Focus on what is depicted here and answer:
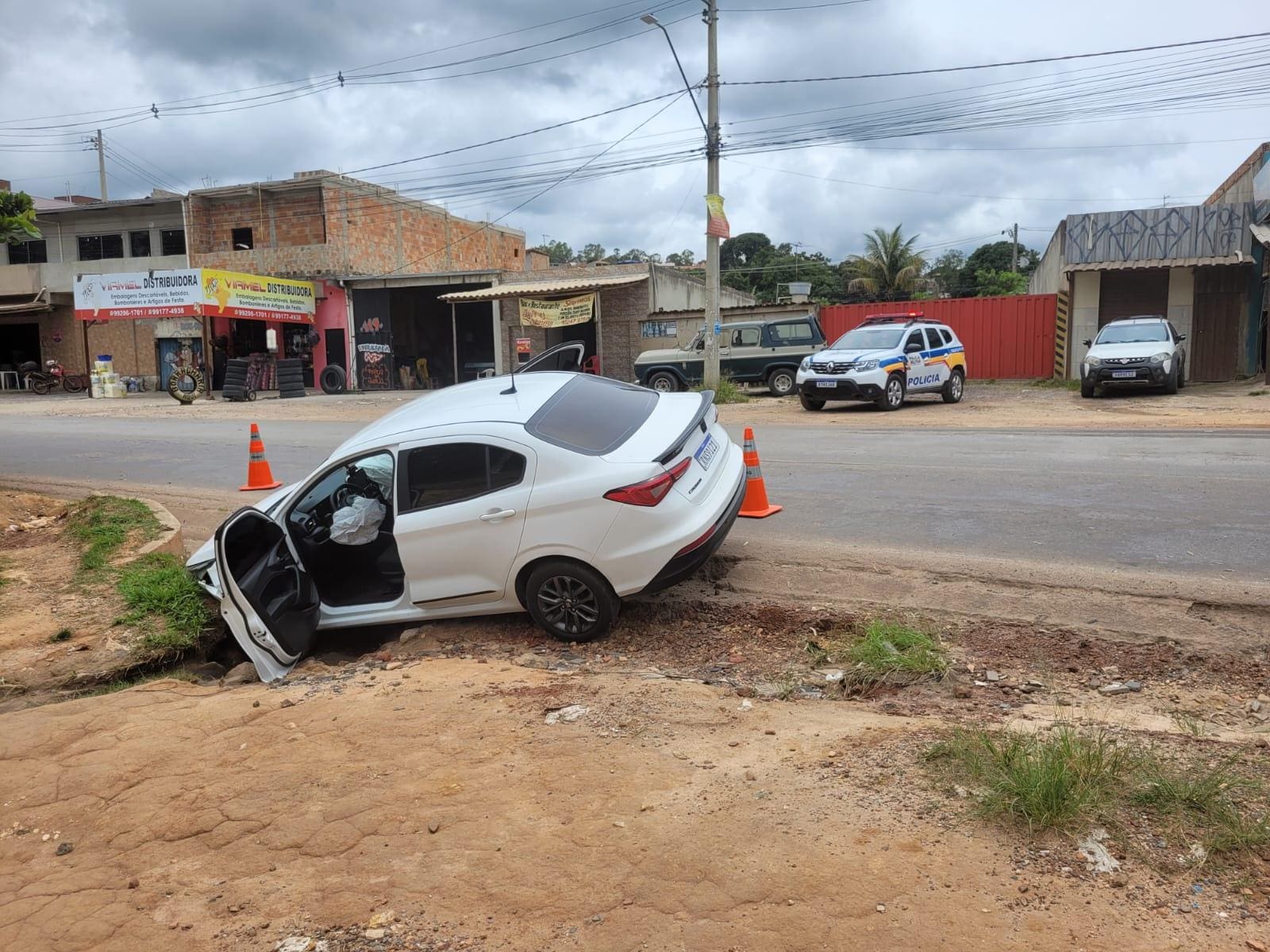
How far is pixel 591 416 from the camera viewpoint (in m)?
5.83

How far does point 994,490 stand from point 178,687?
670cm

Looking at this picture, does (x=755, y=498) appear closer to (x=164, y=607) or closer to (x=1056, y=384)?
(x=164, y=607)

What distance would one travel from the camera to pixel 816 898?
2711 millimetres

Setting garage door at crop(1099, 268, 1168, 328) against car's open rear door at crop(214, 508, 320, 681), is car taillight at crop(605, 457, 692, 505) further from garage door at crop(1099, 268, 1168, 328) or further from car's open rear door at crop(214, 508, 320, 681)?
garage door at crop(1099, 268, 1168, 328)

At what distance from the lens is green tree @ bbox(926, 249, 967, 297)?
60.7 m

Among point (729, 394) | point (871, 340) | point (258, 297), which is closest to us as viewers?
point (871, 340)

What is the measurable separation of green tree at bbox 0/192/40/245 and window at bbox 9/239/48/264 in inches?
1426

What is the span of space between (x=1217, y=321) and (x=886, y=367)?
36.4 ft

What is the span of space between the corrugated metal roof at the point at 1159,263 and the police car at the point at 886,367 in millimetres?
6262

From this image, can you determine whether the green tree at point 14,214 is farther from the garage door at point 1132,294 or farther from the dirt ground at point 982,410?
the garage door at point 1132,294

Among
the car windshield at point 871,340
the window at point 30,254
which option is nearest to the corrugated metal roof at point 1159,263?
the car windshield at point 871,340

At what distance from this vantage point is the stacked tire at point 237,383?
94.0 feet

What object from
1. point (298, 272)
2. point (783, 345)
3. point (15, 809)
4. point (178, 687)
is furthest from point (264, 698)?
point (298, 272)

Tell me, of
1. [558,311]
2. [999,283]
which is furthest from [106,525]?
[999,283]
